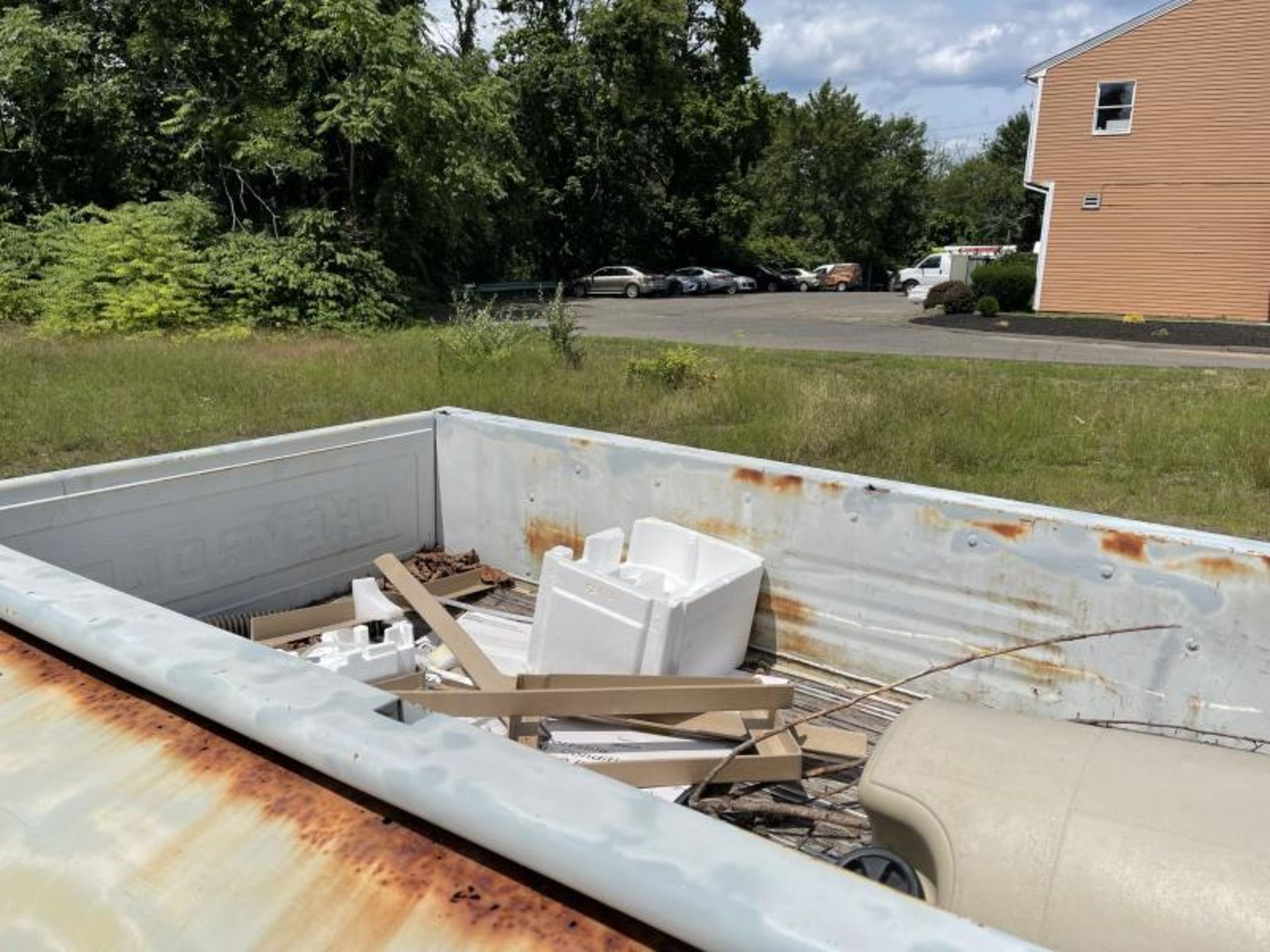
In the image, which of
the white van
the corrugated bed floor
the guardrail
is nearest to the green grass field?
the corrugated bed floor

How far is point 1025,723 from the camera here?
189 cm

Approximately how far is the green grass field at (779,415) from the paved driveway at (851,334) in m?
4.24

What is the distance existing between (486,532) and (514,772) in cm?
312

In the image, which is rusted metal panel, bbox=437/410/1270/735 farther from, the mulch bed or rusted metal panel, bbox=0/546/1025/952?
the mulch bed

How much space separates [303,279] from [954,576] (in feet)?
52.2

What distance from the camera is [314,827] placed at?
1258 mm

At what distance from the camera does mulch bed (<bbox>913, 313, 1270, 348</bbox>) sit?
1745 centimetres

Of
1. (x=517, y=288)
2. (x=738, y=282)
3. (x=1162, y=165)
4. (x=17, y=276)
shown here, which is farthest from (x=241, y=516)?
(x=738, y=282)

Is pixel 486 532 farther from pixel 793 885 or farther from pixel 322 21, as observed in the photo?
pixel 322 21

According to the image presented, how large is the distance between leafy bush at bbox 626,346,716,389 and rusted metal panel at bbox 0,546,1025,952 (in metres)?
7.81

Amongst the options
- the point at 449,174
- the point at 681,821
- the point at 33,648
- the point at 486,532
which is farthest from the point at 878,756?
the point at 449,174

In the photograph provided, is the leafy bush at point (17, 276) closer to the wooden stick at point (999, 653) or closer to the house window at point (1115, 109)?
the wooden stick at point (999, 653)

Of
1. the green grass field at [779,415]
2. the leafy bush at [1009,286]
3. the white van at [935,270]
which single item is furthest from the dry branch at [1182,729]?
the white van at [935,270]

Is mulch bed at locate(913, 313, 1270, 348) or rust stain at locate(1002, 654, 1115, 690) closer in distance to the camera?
rust stain at locate(1002, 654, 1115, 690)
